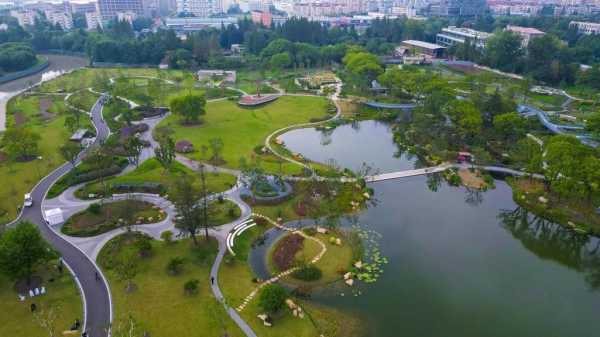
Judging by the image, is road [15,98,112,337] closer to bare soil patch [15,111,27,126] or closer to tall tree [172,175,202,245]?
tall tree [172,175,202,245]

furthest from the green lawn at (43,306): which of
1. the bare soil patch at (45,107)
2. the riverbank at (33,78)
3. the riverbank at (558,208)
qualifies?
Answer: the bare soil patch at (45,107)

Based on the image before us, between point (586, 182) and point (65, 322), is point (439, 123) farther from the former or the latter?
point (65, 322)

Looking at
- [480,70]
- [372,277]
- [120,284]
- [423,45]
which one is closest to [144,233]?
[120,284]

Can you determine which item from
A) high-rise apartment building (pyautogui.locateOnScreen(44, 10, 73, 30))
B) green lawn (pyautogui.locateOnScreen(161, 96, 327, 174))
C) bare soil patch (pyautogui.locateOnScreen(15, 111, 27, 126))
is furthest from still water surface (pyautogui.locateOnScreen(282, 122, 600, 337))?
high-rise apartment building (pyautogui.locateOnScreen(44, 10, 73, 30))

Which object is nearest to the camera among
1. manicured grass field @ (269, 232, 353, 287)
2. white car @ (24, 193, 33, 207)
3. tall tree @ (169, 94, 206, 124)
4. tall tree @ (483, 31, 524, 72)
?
manicured grass field @ (269, 232, 353, 287)

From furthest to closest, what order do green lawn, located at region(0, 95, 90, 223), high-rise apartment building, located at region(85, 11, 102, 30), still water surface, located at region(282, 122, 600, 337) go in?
high-rise apartment building, located at region(85, 11, 102, 30) < green lawn, located at region(0, 95, 90, 223) < still water surface, located at region(282, 122, 600, 337)

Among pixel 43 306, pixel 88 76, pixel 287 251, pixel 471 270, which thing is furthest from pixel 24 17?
pixel 471 270

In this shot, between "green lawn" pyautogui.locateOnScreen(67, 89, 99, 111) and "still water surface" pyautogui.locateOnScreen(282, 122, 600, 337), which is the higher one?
"green lawn" pyautogui.locateOnScreen(67, 89, 99, 111)

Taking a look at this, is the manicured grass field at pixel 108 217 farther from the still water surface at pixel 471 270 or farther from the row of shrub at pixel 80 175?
the still water surface at pixel 471 270

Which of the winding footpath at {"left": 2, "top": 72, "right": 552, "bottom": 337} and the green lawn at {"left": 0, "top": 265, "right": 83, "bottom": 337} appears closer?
the green lawn at {"left": 0, "top": 265, "right": 83, "bottom": 337}
